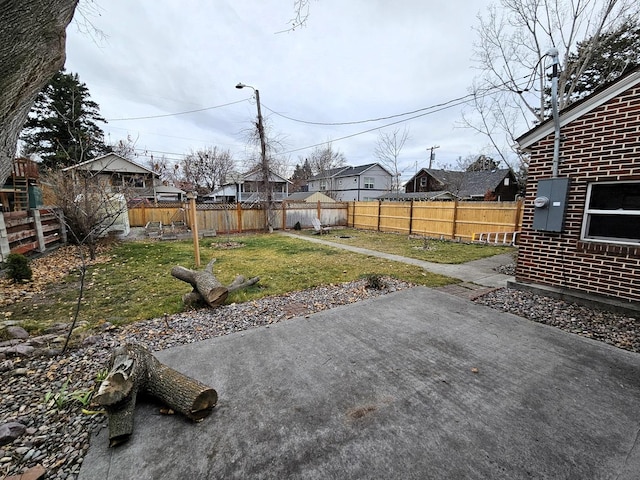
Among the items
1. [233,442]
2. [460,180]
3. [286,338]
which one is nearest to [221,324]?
[286,338]

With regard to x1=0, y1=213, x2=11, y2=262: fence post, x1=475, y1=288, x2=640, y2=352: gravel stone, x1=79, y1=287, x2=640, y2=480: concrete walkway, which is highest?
x1=0, y1=213, x2=11, y2=262: fence post

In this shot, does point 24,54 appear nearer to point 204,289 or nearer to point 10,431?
point 10,431

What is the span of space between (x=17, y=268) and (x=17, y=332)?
9.97ft

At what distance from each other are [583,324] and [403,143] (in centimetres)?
2496

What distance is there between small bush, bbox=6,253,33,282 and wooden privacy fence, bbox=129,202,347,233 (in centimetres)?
776

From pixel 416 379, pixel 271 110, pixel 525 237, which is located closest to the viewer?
pixel 416 379

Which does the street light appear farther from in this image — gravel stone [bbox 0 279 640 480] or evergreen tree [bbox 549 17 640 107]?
evergreen tree [bbox 549 17 640 107]

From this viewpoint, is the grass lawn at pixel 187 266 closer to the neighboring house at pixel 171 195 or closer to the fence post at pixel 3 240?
the fence post at pixel 3 240

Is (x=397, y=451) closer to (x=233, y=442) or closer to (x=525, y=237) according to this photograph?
(x=233, y=442)

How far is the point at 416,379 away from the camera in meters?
2.43

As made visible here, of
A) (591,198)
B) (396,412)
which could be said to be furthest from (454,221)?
(396,412)

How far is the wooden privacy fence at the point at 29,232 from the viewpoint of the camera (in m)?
5.92

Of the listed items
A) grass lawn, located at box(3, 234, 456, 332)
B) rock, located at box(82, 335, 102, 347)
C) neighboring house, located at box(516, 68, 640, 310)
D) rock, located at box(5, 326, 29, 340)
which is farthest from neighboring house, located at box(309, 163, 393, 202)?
rock, located at box(5, 326, 29, 340)

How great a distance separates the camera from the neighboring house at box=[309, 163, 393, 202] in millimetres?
32812
